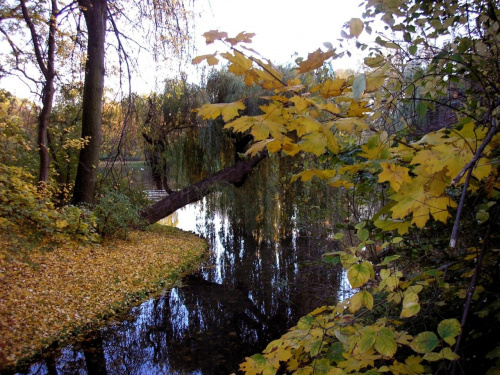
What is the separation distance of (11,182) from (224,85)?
5477 mm

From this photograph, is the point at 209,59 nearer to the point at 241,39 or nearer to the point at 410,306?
the point at 241,39

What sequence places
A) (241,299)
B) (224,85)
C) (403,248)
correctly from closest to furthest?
(403,248)
(241,299)
(224,85)

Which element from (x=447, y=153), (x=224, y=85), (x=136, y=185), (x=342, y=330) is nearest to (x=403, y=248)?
(x=342, y=330)

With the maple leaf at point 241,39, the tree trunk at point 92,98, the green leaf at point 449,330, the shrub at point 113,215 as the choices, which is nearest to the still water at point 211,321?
the shrub at point 113,215

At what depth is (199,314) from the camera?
15.2 feet

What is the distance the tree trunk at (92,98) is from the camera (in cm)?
556

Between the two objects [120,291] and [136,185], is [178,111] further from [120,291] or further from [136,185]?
[120,291]

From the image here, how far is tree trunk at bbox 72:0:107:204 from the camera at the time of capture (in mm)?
5562

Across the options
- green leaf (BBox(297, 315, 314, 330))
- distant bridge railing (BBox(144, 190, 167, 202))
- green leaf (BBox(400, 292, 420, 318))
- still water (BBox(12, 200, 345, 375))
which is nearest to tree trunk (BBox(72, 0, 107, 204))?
still water (BBox(12, 200, 345, 375))

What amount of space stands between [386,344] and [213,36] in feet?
2.65

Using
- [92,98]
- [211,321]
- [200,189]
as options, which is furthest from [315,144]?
[200,189]

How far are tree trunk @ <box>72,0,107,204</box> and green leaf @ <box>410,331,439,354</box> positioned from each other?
18.4 feet

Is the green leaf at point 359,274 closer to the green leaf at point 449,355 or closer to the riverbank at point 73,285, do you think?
the green leaf at point 449,355

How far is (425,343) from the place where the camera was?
0.82 meters
